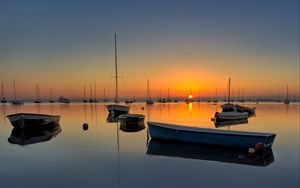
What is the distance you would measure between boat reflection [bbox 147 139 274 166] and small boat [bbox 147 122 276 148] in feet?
1.38

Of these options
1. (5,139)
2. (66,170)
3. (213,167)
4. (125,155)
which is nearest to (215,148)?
(213,167)

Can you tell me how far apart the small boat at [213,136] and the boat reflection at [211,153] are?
0.42 meters

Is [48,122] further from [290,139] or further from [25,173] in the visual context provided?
[290,139]

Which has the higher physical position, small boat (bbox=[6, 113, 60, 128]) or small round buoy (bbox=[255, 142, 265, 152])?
small boat (bbox=[6, 113, 60, 128])

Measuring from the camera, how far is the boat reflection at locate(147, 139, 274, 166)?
1593cm

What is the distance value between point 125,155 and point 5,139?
13.0 metres

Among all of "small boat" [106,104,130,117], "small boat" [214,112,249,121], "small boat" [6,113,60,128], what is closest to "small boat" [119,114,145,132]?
"small boat" [6,113,60,128]

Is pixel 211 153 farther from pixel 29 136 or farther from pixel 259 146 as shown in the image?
pixel 29 136

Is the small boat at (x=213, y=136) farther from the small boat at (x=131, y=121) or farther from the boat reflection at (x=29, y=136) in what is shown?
the small boat at (x=131, y=121)

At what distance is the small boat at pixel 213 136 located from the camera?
18234 mm

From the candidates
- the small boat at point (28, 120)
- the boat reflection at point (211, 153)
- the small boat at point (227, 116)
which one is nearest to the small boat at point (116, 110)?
the small boat at point (227, 116)

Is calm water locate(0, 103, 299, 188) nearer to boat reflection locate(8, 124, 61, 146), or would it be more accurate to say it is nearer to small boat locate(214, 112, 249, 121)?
boat reflection locate(8, 124, 61, 146)

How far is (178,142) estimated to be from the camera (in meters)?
20.9

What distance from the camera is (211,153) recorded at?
58.6 feet
